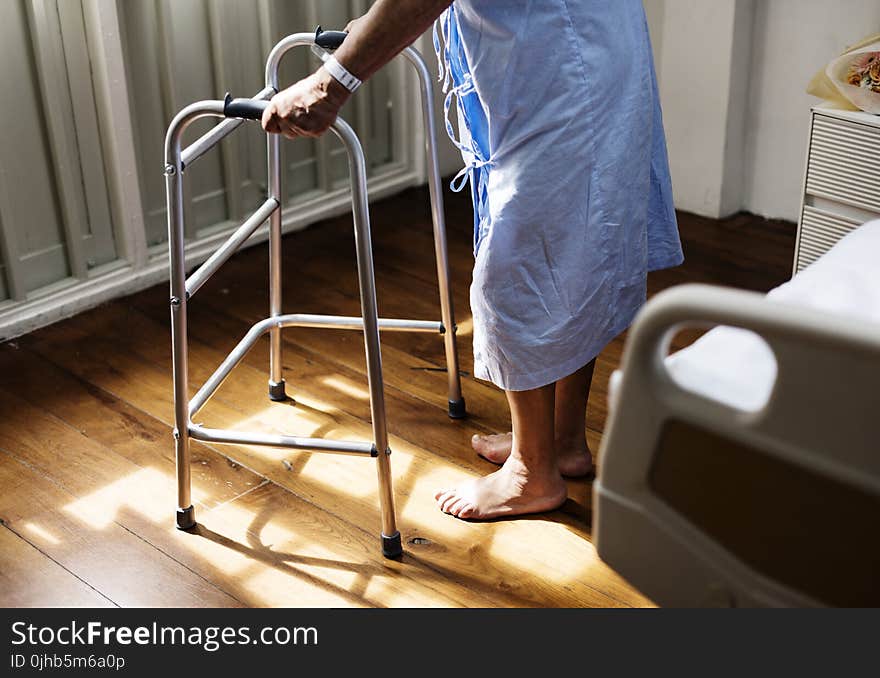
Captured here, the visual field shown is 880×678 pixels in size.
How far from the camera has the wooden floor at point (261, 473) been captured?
1.70m

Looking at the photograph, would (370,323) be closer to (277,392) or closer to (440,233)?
(440,233)

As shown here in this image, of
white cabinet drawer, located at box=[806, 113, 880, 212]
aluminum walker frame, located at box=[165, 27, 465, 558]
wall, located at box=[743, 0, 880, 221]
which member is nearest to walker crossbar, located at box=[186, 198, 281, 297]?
aluminum walker frame, located at box=[165, 27, 465, 558]

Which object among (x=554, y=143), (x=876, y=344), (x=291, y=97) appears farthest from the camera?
(x=554, y=143)

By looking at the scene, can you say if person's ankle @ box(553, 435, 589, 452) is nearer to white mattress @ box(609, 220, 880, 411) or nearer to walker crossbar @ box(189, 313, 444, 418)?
walker crossbar @ box(189, 313, 444, 418)

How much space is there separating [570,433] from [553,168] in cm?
56

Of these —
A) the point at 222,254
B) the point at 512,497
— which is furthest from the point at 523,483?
the point at 222,254

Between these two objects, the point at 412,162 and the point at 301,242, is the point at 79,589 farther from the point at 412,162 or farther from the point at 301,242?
the point at 412,162

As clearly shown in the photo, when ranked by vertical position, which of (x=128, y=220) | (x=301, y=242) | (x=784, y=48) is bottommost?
(x=301, y=242)

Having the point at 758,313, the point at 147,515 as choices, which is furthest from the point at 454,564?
the point at 758,313

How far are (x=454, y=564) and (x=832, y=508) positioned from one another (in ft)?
2.97

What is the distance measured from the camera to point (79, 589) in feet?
5.52

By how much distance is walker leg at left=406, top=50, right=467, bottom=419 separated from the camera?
189 cm

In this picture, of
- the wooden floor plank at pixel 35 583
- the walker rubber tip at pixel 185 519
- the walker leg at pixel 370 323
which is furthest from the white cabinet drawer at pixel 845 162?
the wooden floor plank at pixel 35 583

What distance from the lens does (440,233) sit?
1.98m
